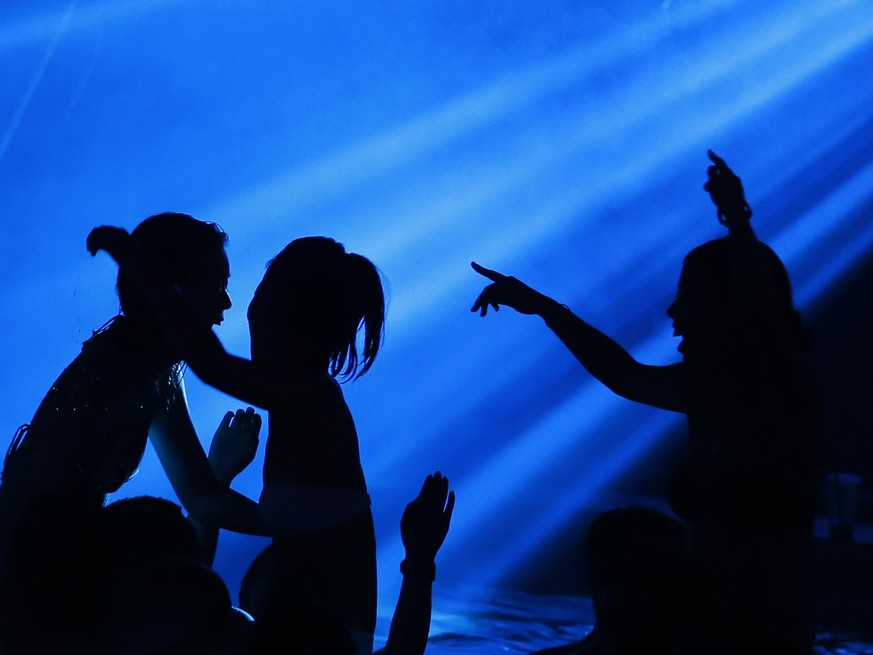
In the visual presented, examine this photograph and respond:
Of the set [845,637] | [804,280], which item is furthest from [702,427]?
[804,280]

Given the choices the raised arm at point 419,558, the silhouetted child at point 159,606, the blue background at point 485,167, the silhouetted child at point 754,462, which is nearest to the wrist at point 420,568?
the raised arm at point 419,558

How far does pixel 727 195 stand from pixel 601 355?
24cm

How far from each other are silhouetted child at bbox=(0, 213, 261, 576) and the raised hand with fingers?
260 millimetres

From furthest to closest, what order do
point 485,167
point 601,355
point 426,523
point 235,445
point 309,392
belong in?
point 485,167 < point 235,445 < point 601,355 < point 309,392 < point 426,523

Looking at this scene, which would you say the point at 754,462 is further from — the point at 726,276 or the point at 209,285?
the point at 209,285

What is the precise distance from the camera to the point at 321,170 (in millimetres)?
6371

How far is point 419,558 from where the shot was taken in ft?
2.47

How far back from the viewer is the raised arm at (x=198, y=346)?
0.81 m

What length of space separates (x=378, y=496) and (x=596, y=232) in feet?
7.54

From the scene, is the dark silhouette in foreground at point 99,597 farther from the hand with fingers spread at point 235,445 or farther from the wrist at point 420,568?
the hand with fingers spread at point 235,445

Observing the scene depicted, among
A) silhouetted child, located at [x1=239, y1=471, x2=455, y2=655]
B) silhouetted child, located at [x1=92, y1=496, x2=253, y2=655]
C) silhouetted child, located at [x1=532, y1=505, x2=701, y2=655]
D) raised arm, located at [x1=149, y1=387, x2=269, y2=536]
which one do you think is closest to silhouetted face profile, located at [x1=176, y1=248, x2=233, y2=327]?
raised arm, located at [x1=149, y1=387, x2=269, y2=536]

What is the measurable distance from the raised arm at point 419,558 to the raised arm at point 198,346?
6.6 inches

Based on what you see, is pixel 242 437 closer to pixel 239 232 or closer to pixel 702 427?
Answer: pixel 702 427

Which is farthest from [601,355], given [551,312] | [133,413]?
[133,413]
